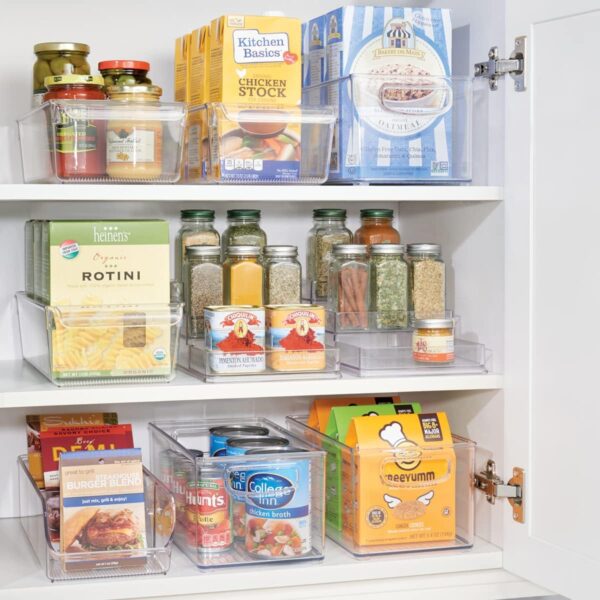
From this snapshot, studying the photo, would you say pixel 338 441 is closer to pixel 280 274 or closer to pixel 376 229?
pixel 280 274

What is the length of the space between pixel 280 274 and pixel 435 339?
1.01 feet

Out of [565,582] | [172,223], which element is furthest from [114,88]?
[565,582]

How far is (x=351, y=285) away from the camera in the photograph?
195 centimetres

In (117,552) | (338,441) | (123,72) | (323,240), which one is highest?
(123,72)

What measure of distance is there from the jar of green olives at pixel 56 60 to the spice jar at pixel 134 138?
0.38 ft

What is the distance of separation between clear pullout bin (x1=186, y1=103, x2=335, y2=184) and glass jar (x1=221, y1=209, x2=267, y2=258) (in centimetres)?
19

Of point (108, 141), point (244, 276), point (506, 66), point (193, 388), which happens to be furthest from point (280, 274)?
point (506, 66)

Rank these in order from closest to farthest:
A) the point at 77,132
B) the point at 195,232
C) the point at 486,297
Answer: the point at 77,132 < the point at 486,297 < the point at 195,232

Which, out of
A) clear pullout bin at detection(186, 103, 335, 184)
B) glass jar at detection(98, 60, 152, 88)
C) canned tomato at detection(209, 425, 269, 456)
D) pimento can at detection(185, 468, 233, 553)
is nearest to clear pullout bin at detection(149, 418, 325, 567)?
pimento can at detection(185, 468, 233, 553)

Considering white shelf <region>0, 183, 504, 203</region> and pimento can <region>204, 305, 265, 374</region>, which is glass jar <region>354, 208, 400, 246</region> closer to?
white shelf <region>0, 183, 504, 203</region>

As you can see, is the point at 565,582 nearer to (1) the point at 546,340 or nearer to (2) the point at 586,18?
(1) the point at 546,340

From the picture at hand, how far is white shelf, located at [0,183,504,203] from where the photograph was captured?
5.57ft

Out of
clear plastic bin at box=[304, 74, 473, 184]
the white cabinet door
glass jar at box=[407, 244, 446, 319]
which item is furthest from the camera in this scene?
glass jar at box=[407, 244, 446, 319]

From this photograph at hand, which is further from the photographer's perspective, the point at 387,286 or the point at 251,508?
the point at 387,286
